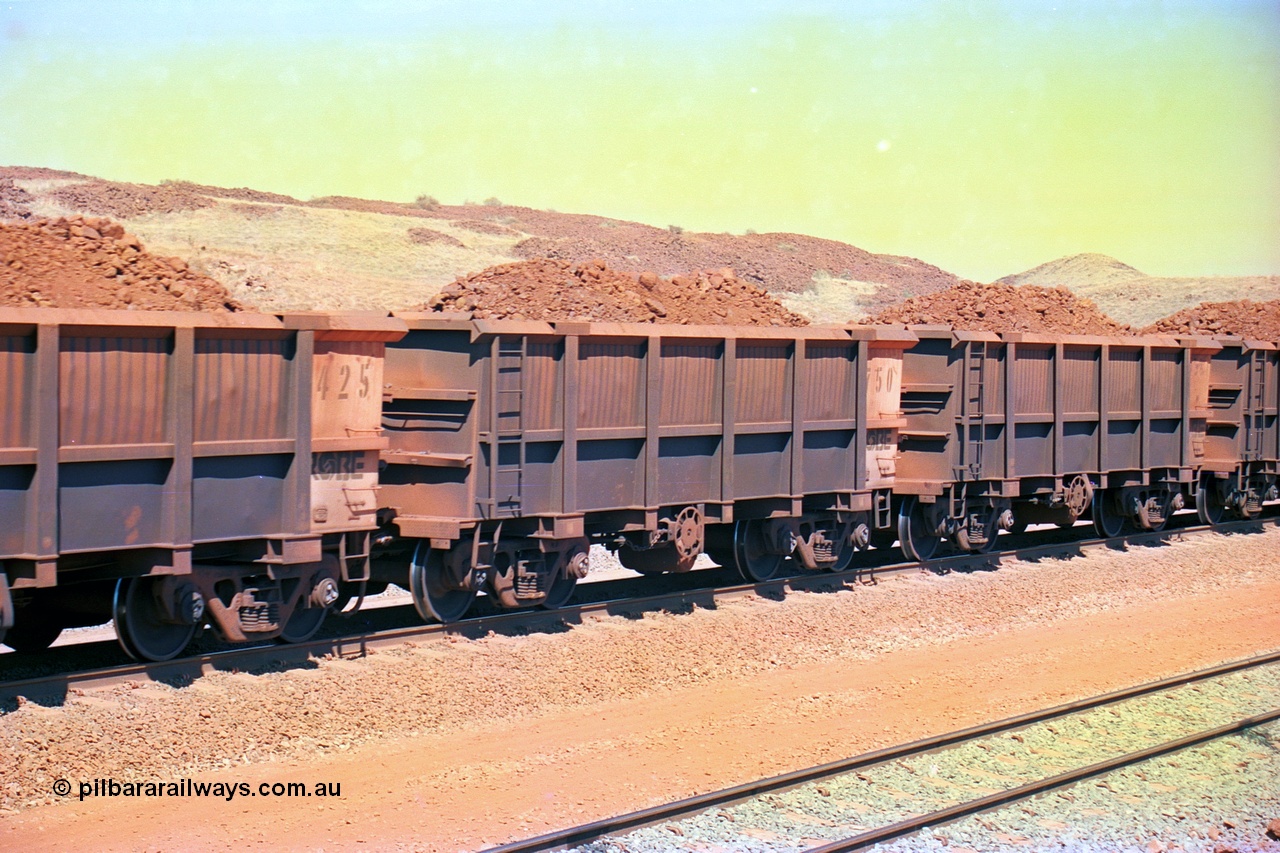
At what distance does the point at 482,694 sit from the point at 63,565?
→ 353cm

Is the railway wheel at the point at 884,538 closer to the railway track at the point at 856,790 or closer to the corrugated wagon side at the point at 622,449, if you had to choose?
the corrugated wagon side at the point at 622,449

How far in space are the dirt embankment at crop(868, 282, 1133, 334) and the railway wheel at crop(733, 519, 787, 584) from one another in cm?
1681

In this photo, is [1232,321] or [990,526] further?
[1232,321]

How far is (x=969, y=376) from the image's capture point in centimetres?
1888

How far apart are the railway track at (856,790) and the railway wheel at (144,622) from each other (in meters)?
4.61

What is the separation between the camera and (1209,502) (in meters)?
25.4

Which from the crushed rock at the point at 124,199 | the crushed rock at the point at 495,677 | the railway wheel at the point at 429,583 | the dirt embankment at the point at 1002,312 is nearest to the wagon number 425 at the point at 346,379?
the railway wheel at the point at 429,583

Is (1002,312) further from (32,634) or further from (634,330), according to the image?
(32,634)

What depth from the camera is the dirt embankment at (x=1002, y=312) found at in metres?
33.0

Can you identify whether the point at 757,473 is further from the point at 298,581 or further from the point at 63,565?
the point at 63,565

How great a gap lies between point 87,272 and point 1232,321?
128ft

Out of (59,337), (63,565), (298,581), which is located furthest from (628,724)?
(59,337)

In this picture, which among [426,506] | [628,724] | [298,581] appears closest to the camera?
[628,724]

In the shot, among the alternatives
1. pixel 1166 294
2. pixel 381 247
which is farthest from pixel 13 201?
pixel 1166 294
